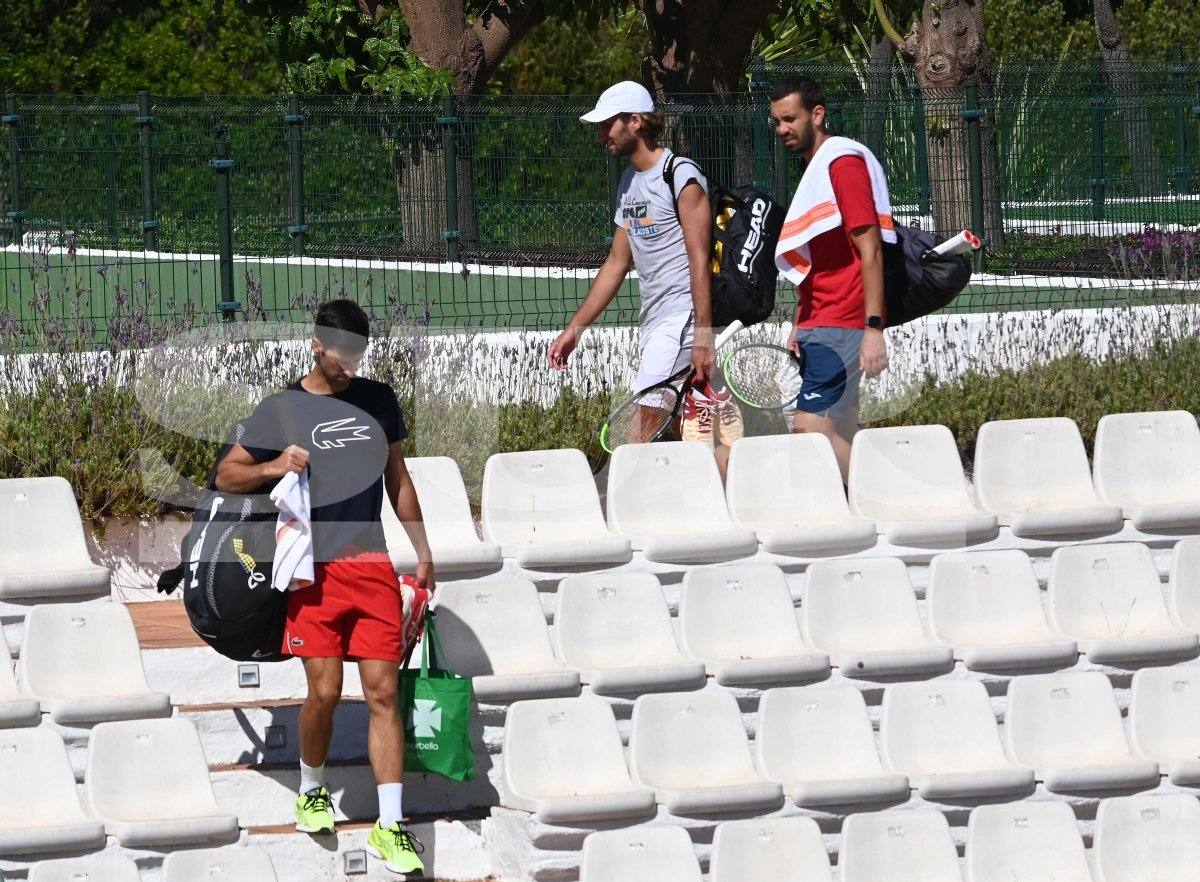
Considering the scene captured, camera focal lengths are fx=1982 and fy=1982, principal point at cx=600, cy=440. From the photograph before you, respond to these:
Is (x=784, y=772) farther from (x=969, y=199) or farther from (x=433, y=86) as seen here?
(x=433, y=86)

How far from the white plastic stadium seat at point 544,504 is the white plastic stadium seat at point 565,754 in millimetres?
925

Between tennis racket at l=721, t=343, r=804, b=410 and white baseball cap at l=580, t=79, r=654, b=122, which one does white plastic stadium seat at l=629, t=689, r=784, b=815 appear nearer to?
tennis racket at l=721, t=343, r=804, b=410

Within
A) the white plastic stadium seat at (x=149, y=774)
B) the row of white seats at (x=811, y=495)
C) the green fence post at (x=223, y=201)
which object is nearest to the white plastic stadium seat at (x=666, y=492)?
the row of white seats at (x=811, y=495)

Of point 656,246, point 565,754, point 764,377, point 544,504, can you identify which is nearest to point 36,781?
point 565,754

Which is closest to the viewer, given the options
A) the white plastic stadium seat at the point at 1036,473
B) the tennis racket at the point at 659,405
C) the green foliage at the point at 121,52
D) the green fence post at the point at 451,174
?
the tennis racket at the point at 659,405

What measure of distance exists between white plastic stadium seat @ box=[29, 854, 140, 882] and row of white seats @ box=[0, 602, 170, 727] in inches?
33.9

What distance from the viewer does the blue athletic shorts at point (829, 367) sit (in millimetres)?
6629

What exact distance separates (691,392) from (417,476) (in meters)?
1.05

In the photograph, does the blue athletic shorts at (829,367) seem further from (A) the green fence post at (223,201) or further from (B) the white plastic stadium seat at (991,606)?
(A) the green fence post at (223,201)

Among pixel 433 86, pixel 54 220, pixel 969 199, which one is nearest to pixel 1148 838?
pixel 969 199

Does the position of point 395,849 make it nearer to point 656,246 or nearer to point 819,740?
point 819,740

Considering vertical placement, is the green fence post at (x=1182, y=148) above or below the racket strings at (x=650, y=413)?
above

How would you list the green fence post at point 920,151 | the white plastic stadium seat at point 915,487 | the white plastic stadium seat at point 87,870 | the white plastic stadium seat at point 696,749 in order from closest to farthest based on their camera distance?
the white plastic stadium seat at point 87,870, the white plastic stadium seat at point 696,749, the white plastic stadium seat at point 915,487, the green fence post at point 920,151

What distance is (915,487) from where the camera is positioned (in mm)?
7254
